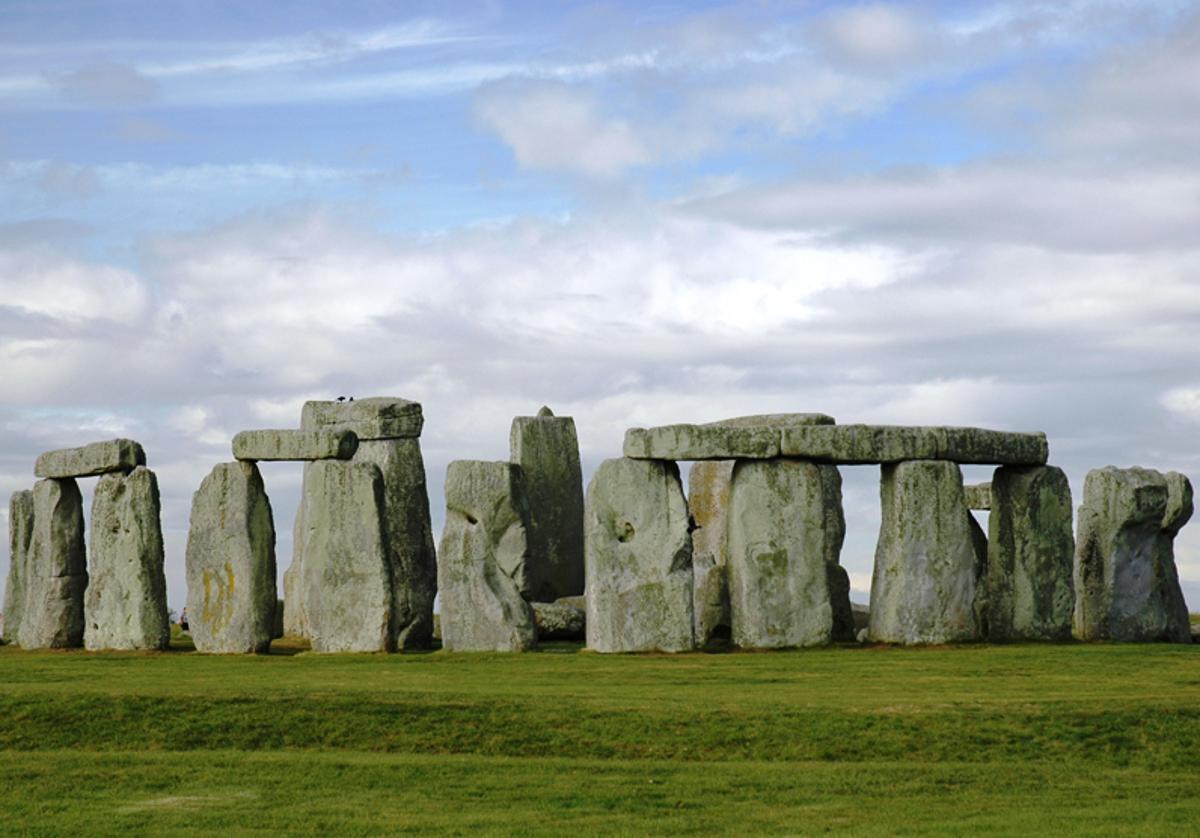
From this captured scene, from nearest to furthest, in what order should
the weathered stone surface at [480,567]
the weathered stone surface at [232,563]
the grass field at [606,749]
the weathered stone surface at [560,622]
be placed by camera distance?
1. the grass field at [606,749]
2. the weathered stone surface at [480,567]
3. the weathered stone surface at [232,563]
4. the weathered stone surface at [560,622]

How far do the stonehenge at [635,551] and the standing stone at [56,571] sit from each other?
0.03m

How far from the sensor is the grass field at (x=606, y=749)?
1574 centimetres

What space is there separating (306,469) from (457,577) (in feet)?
21.2

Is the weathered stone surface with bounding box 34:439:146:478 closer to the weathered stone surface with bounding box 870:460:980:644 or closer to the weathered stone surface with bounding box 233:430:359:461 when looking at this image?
the weathered stone surface with bounding box 233:430:359:461

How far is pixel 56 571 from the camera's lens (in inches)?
1161

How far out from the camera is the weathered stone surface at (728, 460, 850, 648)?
1035 inches

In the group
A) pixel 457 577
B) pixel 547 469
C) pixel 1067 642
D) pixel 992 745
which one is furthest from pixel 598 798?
pixel 547 469

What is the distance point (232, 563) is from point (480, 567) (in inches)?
139

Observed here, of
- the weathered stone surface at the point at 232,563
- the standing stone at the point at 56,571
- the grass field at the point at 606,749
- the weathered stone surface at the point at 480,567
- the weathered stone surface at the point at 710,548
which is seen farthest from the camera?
the standing stone at the point at 56,571

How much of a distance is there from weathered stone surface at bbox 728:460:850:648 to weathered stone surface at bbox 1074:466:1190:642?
4338 mm

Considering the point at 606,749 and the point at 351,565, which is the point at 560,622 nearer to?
the point at 351,565

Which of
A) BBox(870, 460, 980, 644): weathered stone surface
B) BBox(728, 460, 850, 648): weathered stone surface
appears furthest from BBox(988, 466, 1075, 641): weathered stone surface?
BBox(728, 460, 850, 648): weathered stone surface

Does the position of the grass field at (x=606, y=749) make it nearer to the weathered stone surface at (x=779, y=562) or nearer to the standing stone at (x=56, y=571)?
the weathered stone surface at (x=779, y=562)

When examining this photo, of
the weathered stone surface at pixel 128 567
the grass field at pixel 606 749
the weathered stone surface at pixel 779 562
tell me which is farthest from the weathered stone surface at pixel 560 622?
the weathered stone surface at pixel 128 567
